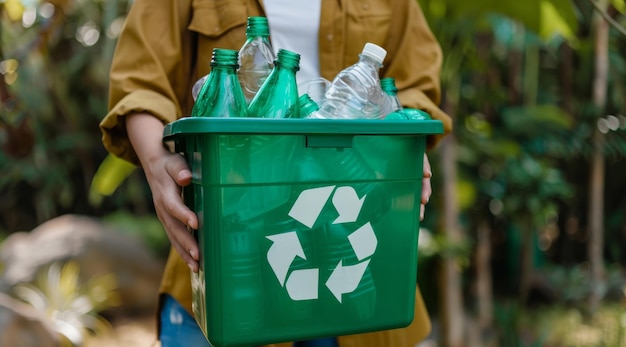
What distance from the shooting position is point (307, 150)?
0.84m

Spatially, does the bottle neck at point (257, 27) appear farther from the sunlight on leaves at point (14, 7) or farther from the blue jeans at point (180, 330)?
the sunlight on leaves at point (14, 7)

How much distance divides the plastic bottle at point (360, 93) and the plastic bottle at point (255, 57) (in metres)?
0.10

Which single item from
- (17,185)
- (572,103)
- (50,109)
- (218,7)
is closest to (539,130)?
(572,103)

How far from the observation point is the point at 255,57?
3.16 feet

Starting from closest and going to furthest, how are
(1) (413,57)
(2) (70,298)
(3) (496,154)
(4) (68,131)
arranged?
(1) (413,57) → (3) (496,154) → (2) (70,298) → (4) (68,131)

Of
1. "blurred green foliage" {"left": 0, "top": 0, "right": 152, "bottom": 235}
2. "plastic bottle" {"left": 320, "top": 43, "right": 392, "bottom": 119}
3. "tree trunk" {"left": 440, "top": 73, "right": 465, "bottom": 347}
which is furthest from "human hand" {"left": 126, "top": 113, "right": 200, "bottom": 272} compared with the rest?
"blurred green foliage" {"left": 0, "top": 0, "right": 152, "bottom": 235}

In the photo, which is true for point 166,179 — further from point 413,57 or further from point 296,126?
point 413,57

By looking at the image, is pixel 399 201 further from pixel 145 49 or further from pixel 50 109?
pixel 50 109

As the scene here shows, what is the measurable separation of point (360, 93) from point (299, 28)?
229 mm

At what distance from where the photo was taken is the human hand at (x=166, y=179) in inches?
34.3

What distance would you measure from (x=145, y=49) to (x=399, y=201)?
1.59 ft

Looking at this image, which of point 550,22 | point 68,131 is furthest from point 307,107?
point 68,131

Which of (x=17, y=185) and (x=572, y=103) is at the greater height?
(x=572, y=103)

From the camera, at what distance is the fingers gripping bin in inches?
32.2
